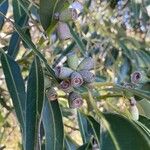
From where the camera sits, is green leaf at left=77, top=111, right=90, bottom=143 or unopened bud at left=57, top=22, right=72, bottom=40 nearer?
unopened bud at left=57, top=22, right=72, bottom=40

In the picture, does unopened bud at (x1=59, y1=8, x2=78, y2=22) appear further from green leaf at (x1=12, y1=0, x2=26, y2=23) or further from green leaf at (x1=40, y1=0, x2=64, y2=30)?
green leaf at (x1=12, y1=0, x2=26, y2=23)

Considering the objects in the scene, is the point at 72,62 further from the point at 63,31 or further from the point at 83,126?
the point at 83,126

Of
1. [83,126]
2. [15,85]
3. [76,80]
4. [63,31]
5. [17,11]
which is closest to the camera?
[76,80]

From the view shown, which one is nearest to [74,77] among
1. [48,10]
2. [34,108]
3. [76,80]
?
[76,80]

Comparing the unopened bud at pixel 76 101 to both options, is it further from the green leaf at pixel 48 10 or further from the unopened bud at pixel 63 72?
the green leaf at pixel 48 10

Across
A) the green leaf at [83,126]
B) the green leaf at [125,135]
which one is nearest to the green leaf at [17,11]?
the green leaf at [83,126]

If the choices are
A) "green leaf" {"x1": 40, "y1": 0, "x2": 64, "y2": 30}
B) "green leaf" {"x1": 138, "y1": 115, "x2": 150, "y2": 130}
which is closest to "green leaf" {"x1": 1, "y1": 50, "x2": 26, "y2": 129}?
"green leaf" {"x1": 40, "y1": 0, "x2": 64, "y2": 30}
